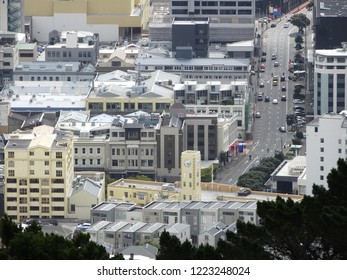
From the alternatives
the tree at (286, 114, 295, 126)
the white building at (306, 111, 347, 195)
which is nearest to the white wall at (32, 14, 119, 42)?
the tree at (286, 114, 295, 126)

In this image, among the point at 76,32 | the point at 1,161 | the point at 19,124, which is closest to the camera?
the point at 1,161

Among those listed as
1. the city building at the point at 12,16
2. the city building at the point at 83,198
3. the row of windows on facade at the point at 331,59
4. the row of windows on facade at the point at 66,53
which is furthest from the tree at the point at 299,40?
the city building at the point at 83,198

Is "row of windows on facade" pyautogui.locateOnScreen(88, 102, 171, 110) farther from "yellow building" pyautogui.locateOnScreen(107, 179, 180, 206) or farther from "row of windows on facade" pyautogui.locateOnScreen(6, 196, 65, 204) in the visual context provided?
"row of windows on facade" pyautogui.locateOnScreen(6, 196, 65, 204)

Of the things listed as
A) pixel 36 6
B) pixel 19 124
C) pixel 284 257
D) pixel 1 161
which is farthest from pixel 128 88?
pixel 284 257

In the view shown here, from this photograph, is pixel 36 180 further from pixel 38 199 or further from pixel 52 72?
pixel 52 72

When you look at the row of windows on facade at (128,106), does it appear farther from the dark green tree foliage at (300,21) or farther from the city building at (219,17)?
the dark green tree foliage at (300,21)

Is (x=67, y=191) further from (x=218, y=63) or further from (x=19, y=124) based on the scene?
(x=218, y=63)
